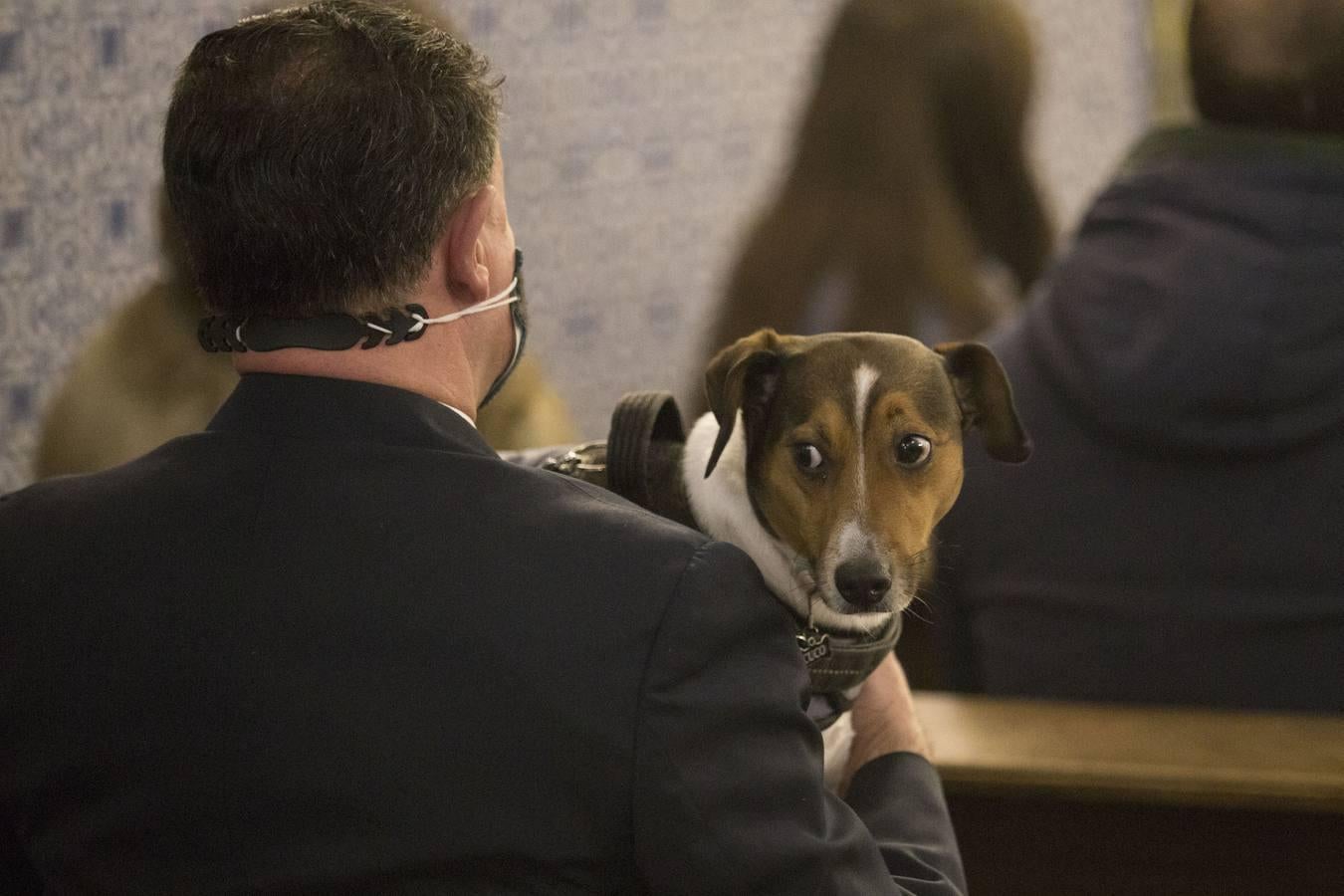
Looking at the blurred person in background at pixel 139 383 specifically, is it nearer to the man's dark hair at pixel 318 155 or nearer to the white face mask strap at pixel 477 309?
the white face mask strap at pixel 477 309

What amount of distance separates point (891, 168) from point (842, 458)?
1661 mm

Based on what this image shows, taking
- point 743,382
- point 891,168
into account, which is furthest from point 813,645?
point 891,168

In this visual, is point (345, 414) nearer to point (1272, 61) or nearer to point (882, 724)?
point (882, 724)

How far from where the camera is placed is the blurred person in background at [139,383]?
2486 mm

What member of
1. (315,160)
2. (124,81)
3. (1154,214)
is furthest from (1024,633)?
(124,81)

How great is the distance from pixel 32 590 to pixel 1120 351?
148 centimetres

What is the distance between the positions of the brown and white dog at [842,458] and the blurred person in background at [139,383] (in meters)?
1.06

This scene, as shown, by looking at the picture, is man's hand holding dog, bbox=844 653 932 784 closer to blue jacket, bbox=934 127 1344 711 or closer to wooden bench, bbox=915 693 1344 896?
wooden bench, bbox=915 693 1344 896

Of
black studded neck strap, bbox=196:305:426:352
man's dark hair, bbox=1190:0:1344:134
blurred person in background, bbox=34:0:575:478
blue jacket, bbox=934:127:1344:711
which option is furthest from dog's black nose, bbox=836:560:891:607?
blurred person in background, bbox=34:0:575:478

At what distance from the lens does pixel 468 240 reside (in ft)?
3.73


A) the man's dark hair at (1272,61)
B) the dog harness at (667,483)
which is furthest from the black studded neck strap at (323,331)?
the man's dark hair at (1272,61)

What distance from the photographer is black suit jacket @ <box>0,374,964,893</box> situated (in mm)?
989

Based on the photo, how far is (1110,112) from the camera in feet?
12.2

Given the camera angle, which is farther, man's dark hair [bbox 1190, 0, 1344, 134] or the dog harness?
man's dark hair [bbox 1190, 0, 1344, 134]
